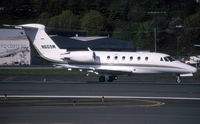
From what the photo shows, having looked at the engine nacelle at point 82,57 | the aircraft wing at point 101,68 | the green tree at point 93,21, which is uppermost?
the green tree at point 93,21

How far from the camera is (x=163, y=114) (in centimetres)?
1420

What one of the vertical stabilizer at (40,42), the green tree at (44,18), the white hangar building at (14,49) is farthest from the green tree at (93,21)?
the vertical stabilizer at (40,42)

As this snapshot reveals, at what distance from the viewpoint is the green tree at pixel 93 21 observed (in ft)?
164

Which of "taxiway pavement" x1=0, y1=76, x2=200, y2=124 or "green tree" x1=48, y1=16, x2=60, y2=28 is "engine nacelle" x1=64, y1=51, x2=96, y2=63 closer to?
"taxiway pavement" x1=0, y1=76, x2=200, y2=124

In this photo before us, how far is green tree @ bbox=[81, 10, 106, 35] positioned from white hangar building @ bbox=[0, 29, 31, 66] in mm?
8683

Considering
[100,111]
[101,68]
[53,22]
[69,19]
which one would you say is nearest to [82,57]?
[101,68]

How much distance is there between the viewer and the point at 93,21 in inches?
2071

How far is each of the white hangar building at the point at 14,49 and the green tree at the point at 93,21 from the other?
342 inches

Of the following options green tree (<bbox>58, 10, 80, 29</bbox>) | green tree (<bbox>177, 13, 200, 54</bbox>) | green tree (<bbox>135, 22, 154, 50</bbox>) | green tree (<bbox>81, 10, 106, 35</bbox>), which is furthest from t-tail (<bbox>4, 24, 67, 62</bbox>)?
green tree (<bbox>177, 13, 200, 54</bbox>)

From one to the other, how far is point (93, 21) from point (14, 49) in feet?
38.2

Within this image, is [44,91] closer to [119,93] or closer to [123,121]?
[119,93]

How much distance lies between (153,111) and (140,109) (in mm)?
668

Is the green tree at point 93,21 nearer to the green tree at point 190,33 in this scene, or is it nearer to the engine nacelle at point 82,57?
the green tree at point 190,33

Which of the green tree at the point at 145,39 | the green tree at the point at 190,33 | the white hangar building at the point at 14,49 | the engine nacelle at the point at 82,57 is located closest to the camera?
the engine nacelle at the point at 82,57
